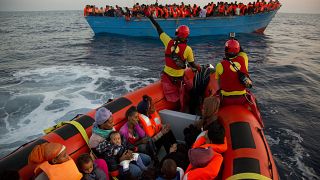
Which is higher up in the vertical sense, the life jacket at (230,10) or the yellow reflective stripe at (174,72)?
the life jacket at (230,10)

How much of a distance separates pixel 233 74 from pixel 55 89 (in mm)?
6141

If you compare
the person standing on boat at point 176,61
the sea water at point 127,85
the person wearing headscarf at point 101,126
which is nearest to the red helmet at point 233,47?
the person standing on boat at point 176,61

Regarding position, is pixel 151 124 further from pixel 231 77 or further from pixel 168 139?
pixel 231 77

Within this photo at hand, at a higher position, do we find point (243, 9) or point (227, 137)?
point (243, 9)

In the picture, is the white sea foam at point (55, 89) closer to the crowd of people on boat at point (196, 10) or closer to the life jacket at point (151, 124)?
the life jacket at point (151, 124)

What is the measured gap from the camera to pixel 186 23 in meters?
16.6

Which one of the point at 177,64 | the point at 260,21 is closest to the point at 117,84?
the point at 177,64

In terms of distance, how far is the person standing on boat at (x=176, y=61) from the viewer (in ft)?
12.9

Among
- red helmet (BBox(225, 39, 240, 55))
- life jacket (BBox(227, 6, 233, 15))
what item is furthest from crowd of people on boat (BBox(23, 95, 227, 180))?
life jacket (BBox(227, 6, 233, 15))

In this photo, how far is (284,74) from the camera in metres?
10.0

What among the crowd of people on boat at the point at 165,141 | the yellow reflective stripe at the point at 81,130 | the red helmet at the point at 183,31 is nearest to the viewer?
the crowd of people on boat at the point at 165,141

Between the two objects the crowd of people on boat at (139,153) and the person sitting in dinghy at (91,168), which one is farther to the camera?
the person sitting in dinghy at (91,168)

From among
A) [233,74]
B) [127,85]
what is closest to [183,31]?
[233,74]

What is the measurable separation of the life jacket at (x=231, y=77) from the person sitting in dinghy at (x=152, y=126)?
97 cm
